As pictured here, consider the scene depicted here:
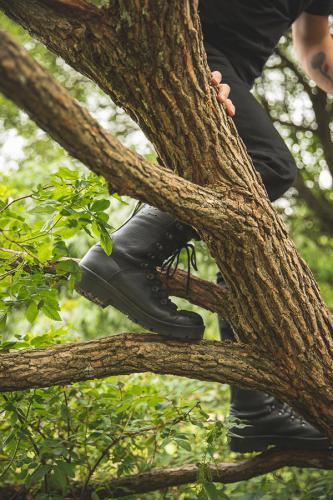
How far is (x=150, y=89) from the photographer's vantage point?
4.29ft

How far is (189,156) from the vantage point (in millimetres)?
1386

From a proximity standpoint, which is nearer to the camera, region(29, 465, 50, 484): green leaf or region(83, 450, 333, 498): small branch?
region(29, 465, 50, 484): green leaf

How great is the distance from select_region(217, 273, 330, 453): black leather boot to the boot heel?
0.52 meters

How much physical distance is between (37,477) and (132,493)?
0.52m

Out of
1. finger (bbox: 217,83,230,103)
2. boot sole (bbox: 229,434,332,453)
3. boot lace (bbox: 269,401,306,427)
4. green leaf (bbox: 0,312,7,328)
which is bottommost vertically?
boot sole (bbox: 229,434,332,453)

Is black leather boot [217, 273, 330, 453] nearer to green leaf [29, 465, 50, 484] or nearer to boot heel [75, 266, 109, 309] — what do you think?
boot heel [75, 266, 109, 309]

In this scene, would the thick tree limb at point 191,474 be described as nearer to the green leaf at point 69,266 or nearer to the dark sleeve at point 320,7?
the green leaf at point 69,266

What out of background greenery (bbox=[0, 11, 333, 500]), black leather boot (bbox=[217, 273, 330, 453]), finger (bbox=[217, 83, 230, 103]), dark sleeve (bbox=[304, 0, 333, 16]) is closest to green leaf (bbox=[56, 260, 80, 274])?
background greenery (bbox=[0, 11, 333, 500])

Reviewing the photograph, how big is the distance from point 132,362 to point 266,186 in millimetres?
650

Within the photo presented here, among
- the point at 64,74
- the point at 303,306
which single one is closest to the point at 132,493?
the point at 303,306

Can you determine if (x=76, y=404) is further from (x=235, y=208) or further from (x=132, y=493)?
(x=235, y=208)

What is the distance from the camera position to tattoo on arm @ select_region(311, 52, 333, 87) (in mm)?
2318

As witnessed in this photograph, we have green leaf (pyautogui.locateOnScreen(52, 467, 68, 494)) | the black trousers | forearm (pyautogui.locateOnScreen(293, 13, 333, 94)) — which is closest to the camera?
green leaf (pyautogui.locateOnScreen(52, 467, 68, 494))

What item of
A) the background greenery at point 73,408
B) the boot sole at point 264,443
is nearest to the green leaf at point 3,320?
the background greenery at point 73,408
